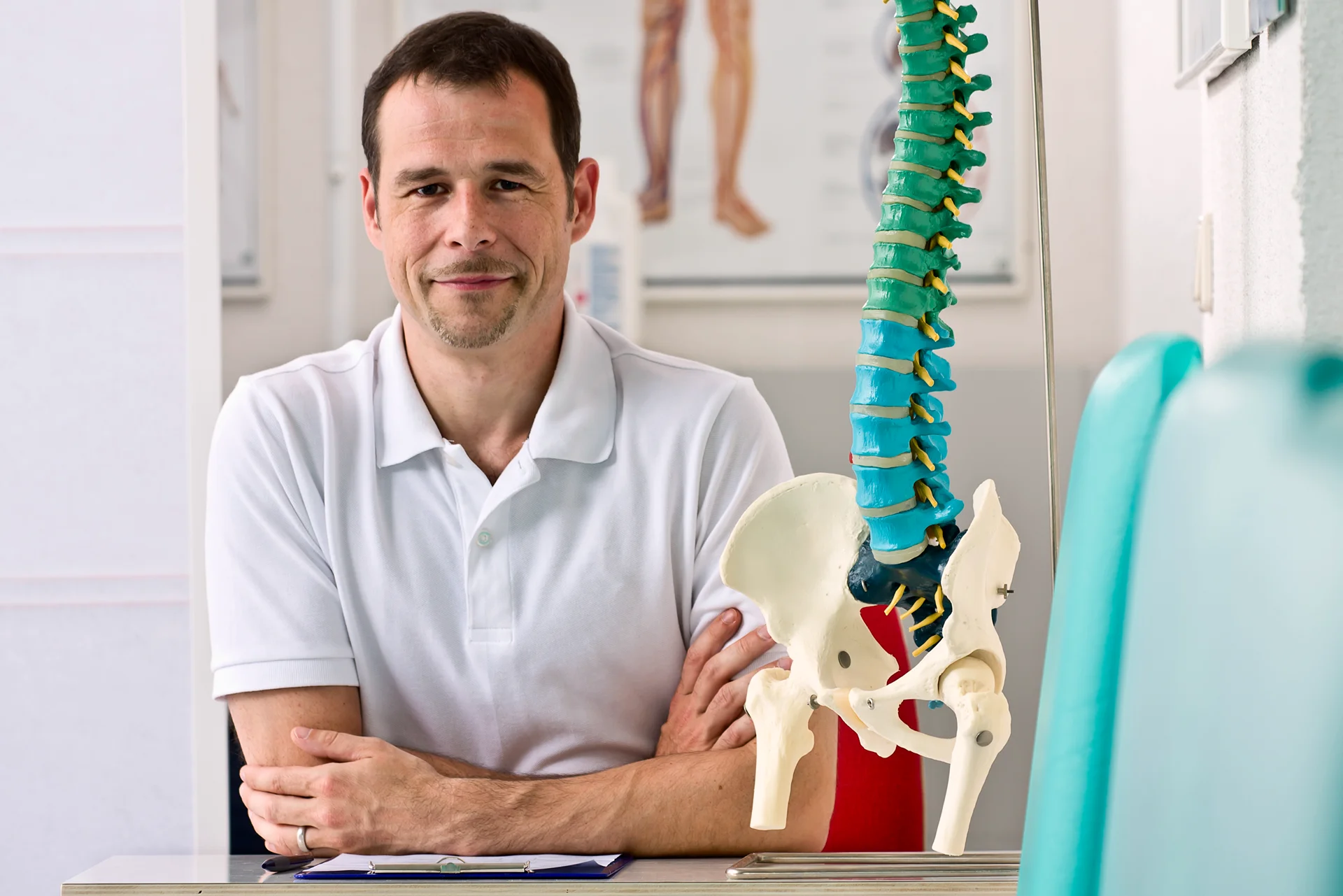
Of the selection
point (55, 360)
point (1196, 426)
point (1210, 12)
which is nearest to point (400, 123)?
point (55, 360)

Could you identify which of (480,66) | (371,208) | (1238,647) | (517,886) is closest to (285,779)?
(517,886)

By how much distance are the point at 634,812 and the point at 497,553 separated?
1.04 ft

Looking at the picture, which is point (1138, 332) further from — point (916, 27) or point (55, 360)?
point (55, 360)

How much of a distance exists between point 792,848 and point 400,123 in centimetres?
81

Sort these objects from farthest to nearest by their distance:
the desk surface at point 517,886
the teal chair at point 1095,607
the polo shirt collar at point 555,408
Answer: the polo shirt collar at point 555,408, the desk surface at point 517,886, the teal chair at point 1095,607

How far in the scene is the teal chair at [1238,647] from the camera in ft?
1.19

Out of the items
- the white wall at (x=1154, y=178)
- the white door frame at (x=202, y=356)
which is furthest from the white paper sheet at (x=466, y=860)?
the white wall at (x=1154, y=178)

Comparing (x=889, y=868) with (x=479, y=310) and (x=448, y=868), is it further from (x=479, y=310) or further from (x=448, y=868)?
(x=479, y=310)

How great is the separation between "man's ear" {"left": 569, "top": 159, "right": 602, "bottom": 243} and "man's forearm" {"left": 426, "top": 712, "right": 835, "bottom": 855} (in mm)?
588

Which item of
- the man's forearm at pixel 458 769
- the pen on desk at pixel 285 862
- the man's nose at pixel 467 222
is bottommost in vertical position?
the pen on desk at pixel 285 862

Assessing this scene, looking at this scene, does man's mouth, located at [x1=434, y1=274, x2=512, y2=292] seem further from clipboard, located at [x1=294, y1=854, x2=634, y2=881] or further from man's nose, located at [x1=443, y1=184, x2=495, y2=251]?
clipboard, located at [x1=294, y1=854, x2=634, y2=881]

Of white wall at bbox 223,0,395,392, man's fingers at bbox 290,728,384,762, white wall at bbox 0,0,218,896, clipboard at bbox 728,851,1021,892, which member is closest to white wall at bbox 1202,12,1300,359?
clipboard at bbox 728,851,1021,892

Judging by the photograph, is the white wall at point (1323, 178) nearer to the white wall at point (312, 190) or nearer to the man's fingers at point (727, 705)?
the man's fingers at point (727, 705)

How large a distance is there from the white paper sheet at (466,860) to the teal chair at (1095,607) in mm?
511
